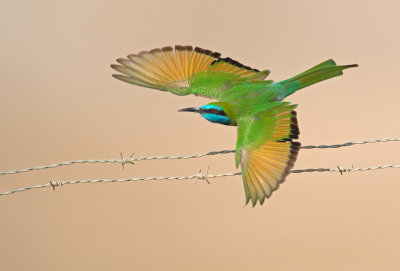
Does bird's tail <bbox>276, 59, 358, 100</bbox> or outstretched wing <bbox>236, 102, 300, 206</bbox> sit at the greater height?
bird's tail <bbox>276, 59, 358, 100</bbox>

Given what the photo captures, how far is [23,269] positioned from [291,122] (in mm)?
3721

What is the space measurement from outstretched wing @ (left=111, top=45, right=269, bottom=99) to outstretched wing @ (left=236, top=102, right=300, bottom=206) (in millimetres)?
655

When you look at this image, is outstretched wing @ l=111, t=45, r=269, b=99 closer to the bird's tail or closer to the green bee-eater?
the green bee-eater

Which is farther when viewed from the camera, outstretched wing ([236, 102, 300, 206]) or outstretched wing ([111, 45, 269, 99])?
outstretched wing ([111, 45, 269, 99])

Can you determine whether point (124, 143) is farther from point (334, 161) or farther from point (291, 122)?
point (291, 122)

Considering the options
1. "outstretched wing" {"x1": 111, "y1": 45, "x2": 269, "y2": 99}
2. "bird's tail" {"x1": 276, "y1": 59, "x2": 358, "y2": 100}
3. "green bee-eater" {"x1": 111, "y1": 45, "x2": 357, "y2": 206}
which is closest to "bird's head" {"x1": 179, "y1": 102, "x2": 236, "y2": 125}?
"green bee-eater" {"x1": 111, "y1": 45, "x2": 357, "y2": 206}

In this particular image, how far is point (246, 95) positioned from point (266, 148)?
0.56 m

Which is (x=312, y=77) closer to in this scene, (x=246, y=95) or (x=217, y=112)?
(x=246, y=95)

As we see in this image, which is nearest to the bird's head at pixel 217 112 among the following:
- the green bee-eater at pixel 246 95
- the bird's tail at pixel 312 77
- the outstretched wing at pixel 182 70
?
the green bee-eater at pixel 246 95

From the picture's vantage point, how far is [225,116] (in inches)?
170

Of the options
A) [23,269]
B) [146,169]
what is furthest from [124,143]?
[23,269]

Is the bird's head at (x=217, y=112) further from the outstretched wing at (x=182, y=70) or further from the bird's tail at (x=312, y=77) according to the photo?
the outstretched wing at (x=182, y=70)

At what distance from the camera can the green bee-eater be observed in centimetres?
384

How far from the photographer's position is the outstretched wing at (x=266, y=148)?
148 inches
